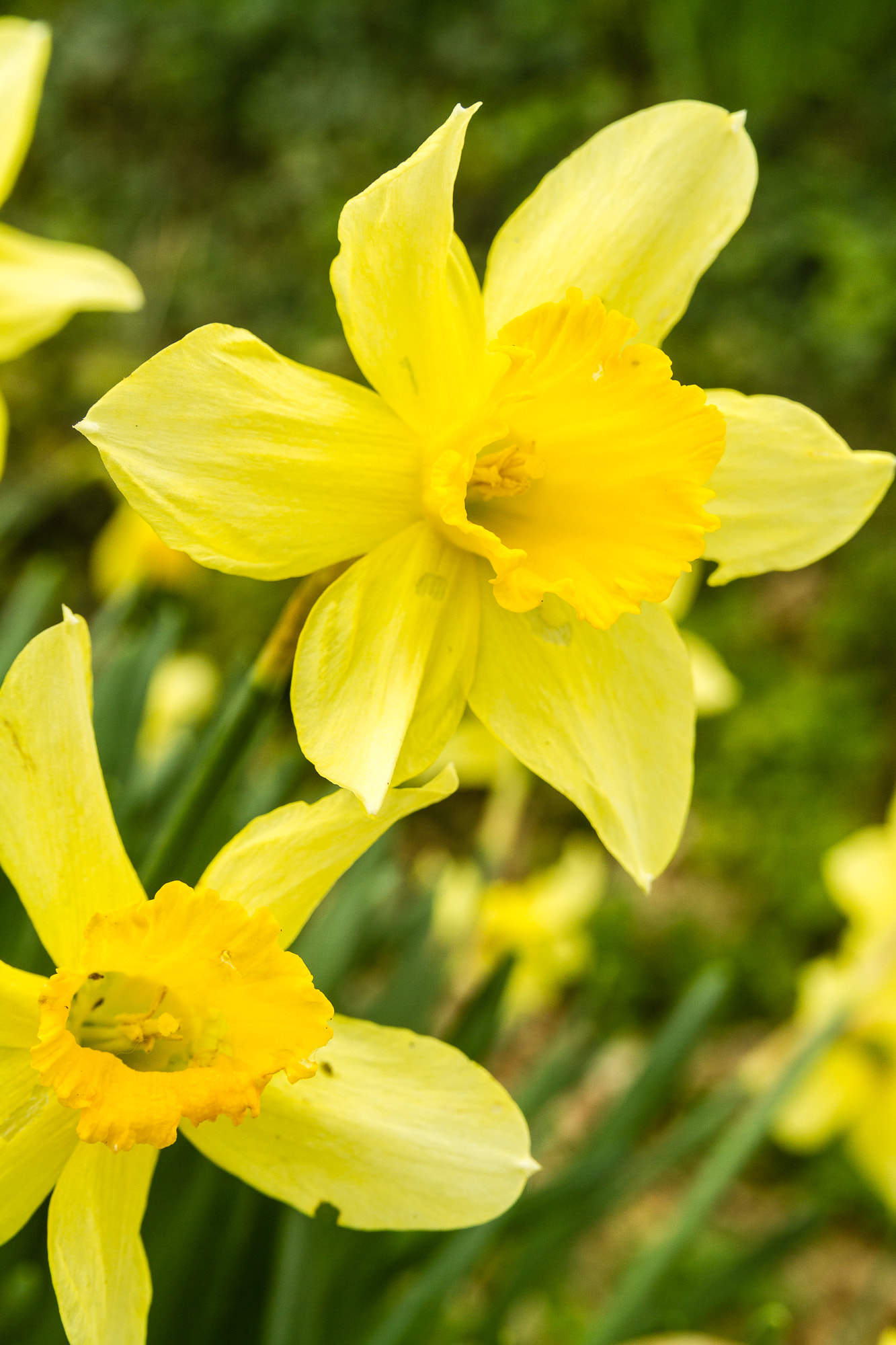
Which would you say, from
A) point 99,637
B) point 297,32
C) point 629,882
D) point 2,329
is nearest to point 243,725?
point 2,329

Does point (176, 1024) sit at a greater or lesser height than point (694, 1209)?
greater

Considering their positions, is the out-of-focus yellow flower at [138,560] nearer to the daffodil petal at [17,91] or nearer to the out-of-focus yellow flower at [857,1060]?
the daffodil petal at [17,91]

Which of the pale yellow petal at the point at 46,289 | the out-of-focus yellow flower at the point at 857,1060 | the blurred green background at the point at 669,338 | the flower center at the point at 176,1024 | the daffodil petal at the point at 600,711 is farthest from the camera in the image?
the blurred green background at the point at 669,338

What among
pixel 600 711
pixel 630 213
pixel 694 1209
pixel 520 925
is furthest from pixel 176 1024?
pixel 520 925

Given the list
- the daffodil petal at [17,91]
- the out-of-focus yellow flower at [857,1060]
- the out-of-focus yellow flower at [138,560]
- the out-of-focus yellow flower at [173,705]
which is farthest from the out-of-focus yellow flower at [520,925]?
the daffodil petal at [17,91]

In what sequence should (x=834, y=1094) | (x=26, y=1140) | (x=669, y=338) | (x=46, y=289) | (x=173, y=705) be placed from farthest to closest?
(x=669, y=338)
(x=173, y=705)
(x=834, y=1094)
(x=46, y=289)
(x=26, y=1140)

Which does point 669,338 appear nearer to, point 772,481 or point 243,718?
point 772,481
